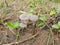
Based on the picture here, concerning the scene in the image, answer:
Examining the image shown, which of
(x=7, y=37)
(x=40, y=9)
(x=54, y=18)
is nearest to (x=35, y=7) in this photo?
(x=40, y=9)

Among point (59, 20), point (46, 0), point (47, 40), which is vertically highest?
point (46, 0)

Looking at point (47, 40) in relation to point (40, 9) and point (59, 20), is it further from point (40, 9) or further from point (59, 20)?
point (40, 9)

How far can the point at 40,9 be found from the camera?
6.35 ft

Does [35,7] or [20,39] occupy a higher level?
[35,7]

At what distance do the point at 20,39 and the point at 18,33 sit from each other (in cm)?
7

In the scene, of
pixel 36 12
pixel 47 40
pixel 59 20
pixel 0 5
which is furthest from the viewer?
pixel 0 5

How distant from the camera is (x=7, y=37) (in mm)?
1585

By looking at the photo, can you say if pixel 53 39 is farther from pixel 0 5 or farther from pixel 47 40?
pixel 0 5

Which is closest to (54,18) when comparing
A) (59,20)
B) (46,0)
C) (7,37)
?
(59,20)

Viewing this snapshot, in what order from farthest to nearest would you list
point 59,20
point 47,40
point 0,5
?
point 0,5
point 59,20
point 47,40

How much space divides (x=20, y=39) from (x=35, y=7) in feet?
1.85

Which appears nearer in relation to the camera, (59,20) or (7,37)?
(7,37)

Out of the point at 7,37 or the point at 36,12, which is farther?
the point at 36,12

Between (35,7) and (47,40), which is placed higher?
(35,7)
